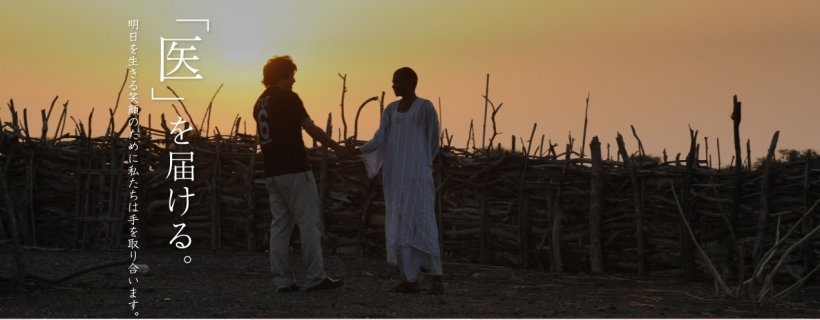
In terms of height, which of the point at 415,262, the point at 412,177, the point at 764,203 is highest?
the point at 412,177

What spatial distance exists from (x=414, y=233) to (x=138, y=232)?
19.3 ft

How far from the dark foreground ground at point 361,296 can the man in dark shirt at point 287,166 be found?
0.26 m

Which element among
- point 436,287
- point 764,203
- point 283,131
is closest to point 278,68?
point 283,131

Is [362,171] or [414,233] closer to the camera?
[414,233]

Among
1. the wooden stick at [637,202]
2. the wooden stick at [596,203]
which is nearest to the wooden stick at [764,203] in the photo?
the wooden stick at [637,202]

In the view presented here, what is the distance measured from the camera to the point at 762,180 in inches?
410

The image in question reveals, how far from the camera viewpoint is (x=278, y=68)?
7680mm

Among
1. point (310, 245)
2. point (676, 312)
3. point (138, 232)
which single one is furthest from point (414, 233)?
point (138, 232)

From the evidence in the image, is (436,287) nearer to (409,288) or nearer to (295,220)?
(409,288)

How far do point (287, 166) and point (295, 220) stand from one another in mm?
449

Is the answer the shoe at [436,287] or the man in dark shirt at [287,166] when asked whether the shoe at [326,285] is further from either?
the shoe at [436,287]

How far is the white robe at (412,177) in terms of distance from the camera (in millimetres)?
7762

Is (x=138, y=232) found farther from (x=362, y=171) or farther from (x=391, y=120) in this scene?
(x=391, y=120)

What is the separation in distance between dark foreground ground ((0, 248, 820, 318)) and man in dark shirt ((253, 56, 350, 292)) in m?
0.26
